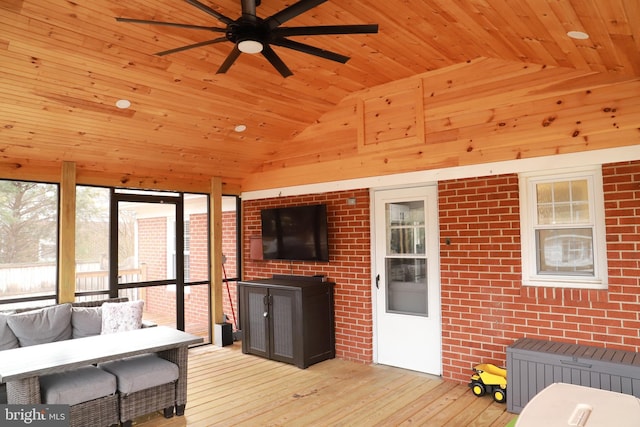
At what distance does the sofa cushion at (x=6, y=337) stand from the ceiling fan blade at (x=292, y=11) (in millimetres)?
3963

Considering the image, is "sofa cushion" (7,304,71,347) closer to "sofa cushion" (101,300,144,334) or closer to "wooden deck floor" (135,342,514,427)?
"sofa cushion" (101,300,144,334)

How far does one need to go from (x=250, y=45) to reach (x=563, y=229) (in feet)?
10.7

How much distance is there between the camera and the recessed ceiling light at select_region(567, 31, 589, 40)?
3.01 m

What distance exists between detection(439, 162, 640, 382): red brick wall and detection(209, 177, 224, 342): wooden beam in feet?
10.9

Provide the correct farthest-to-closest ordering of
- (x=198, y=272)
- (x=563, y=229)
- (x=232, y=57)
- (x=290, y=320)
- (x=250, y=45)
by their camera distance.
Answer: (x=198, y=272) < (x=290, y=320) < (x=563, y=229) < (x=232, y=57) < (x=250, y=45)

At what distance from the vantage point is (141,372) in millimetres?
3770

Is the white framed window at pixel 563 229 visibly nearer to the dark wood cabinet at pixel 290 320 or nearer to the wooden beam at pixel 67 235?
the dark wood cabinet at pixel 290 320

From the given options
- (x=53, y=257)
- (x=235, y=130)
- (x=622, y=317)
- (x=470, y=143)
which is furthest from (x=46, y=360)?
(x=622, y=317)

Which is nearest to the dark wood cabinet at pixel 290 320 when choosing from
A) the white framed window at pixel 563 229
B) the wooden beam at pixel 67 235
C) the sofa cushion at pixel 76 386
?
the wooden beam at pixel 67 235

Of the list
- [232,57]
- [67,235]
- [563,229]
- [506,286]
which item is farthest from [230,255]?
[563,229]

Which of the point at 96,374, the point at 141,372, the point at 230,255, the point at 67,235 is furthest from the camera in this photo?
the point at 230,255

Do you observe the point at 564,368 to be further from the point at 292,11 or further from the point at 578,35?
the point at 292,11

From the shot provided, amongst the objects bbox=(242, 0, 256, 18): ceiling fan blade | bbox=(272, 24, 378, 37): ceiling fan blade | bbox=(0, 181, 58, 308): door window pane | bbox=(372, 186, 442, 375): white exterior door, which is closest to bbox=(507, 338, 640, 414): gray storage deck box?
bbox=(372, 186, 442, 375): white exterior door

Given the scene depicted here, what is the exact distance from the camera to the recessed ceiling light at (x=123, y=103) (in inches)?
173
